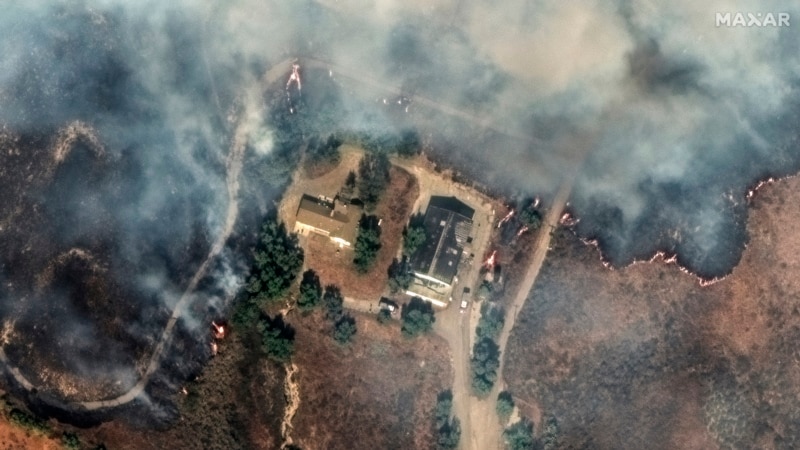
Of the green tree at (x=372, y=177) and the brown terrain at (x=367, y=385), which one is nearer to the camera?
the brown terrain at (x=367, y=385)

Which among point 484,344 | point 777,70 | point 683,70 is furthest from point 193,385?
point 777,70

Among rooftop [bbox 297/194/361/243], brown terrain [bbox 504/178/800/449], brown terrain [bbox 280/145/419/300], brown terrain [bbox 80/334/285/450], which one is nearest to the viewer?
brown terrain [bbox 80/334/285/450]

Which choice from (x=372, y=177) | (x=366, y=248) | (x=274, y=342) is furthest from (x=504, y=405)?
(x=372, y=177)

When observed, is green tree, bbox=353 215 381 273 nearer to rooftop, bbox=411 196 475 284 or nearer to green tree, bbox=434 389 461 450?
rooftop, bbox=411 196 475 284

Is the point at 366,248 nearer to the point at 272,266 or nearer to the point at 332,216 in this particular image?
the point at 332,216

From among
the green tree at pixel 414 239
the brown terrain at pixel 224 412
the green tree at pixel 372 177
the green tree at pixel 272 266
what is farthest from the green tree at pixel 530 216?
the brown terrain at pixel 224 412

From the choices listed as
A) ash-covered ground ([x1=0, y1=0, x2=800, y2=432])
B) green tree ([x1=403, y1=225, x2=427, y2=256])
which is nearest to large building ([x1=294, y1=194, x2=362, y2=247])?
ash-covered ground ([x1=0, y1=0, x2=800, y2=432])

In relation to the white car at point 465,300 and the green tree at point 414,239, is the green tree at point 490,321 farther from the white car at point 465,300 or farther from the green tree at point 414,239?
the green tree at point 414,239
